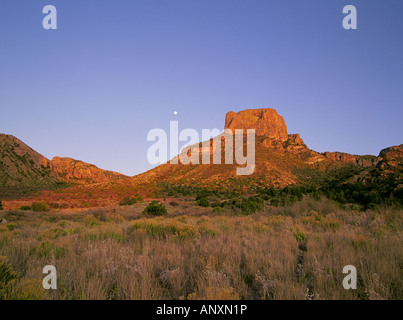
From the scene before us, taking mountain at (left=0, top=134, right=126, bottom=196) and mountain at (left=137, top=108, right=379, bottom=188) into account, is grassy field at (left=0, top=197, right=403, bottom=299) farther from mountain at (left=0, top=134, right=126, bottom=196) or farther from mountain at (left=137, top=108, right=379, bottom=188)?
mountain at (left=0, top=134, right=126, bottom=196)

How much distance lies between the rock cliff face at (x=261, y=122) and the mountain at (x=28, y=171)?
3175 inches

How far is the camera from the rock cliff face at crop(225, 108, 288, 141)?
106812 millimetres

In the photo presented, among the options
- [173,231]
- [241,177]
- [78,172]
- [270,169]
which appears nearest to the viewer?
[173,231]

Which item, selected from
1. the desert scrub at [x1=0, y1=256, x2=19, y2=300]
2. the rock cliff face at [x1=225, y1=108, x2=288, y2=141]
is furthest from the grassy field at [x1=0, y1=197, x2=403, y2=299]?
the rock cliff face at [x1=225, y1=108, x2=288, y2=141]

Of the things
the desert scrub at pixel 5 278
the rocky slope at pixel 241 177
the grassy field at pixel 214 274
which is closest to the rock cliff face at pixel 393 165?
the rocky slope at pixel 241 177

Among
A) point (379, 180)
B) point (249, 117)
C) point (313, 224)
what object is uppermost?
point (249, 117)

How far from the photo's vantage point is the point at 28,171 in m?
73.4

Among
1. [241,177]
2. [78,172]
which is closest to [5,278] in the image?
[241,177]

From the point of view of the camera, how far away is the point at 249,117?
403ft

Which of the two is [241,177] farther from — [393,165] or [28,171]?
[28,171]

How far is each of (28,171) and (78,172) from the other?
3287cm

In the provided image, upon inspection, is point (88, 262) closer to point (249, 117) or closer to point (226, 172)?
point (226, 172)

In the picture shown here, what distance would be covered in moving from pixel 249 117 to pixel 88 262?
125335 mm
